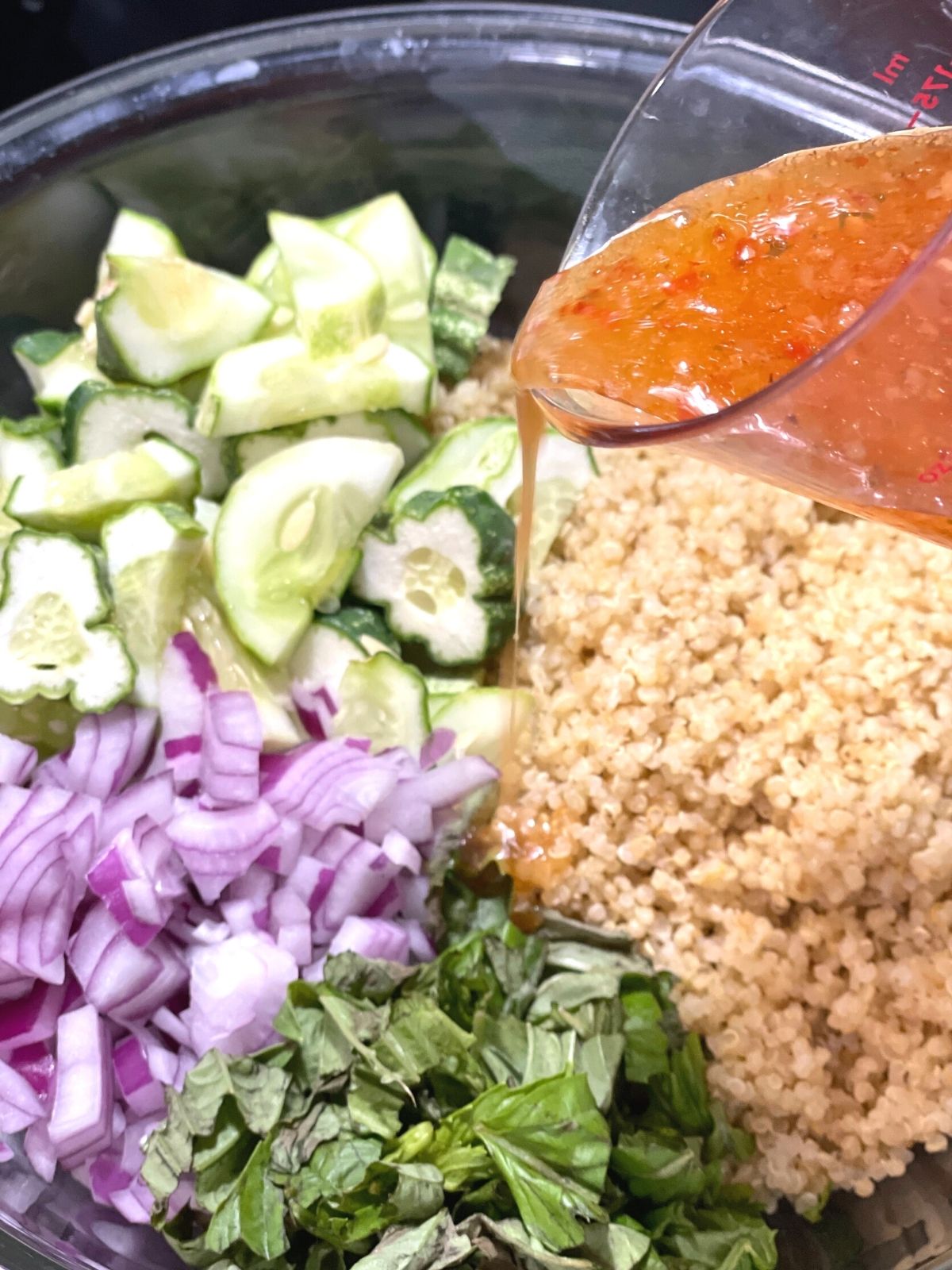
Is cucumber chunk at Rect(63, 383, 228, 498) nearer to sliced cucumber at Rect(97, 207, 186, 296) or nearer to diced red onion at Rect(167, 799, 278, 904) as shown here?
sliced cucumber at Rect(97, 207, 186, 296)

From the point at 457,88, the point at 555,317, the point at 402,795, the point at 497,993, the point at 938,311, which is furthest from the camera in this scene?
the point at 457,88

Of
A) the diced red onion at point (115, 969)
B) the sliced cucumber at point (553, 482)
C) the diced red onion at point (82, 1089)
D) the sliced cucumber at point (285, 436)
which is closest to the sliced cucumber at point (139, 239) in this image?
the sliced cucumber at point (285, 436)

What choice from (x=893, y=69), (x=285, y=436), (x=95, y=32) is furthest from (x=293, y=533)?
(x=95, y=32)

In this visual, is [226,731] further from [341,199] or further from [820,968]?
[341,199]

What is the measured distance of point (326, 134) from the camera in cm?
211

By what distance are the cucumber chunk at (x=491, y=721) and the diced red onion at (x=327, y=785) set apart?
0.18 metres

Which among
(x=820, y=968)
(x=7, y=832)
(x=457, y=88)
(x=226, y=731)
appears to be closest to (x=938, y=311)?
(x=820, y=968)

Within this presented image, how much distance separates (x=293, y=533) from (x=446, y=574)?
0.27m

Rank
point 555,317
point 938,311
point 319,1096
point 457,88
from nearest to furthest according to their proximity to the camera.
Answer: point 938,311, point 555,317, point 319,1096, point 457,88

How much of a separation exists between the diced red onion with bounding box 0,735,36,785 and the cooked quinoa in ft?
2.44

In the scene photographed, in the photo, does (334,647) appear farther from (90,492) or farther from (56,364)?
(56,364)

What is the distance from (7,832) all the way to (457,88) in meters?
1.62

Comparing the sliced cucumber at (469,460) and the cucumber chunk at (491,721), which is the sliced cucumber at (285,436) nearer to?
the sliced cucumber at (469,460)

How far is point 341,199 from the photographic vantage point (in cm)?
219
